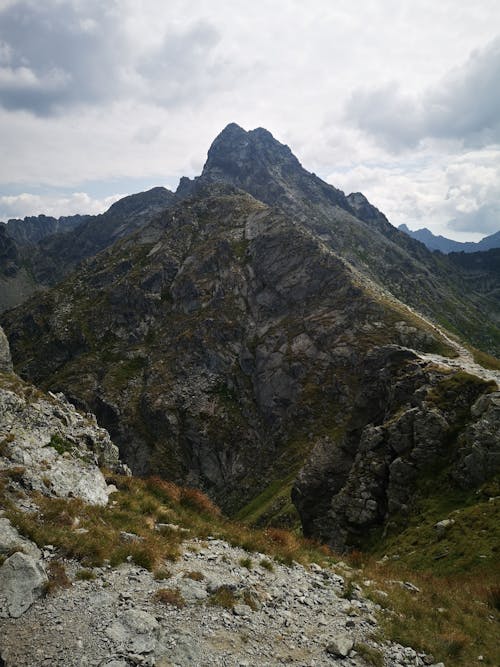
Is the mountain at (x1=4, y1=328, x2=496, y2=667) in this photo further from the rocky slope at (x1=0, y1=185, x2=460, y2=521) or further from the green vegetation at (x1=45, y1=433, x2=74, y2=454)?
the rocky slope at (x1=0, y1=185, x2=460, y2=521)

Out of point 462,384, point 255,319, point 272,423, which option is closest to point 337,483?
point 462,384

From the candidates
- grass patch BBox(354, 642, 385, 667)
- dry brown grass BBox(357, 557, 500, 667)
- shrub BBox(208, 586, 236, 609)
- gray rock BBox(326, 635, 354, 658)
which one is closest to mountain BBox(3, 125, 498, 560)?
dry brown grass BBox(357, 557, 500, 667)

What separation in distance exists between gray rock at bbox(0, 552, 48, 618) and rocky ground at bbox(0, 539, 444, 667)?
28 cm

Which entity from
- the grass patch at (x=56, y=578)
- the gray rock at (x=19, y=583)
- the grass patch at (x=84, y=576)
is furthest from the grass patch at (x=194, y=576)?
the gray rock at (x=19, y=583)

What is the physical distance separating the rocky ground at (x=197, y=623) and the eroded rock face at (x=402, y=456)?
21971mm

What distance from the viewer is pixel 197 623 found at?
13195mm

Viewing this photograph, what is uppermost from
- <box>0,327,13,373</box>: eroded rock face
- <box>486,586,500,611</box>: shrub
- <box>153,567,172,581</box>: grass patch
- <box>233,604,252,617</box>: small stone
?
<box>0,327,13,373</box>: eroded rock face

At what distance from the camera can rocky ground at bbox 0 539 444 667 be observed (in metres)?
11.4

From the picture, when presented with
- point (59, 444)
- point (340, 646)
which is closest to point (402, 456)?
point (340, 646)

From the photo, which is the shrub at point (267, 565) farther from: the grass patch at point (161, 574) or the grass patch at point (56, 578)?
the grass patch at point (56, 578)

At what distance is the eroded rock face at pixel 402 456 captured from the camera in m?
35.4

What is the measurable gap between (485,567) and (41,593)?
23.4m

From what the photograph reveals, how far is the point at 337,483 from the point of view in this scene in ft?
154

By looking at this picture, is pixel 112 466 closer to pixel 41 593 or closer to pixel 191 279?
pixel 41 593
